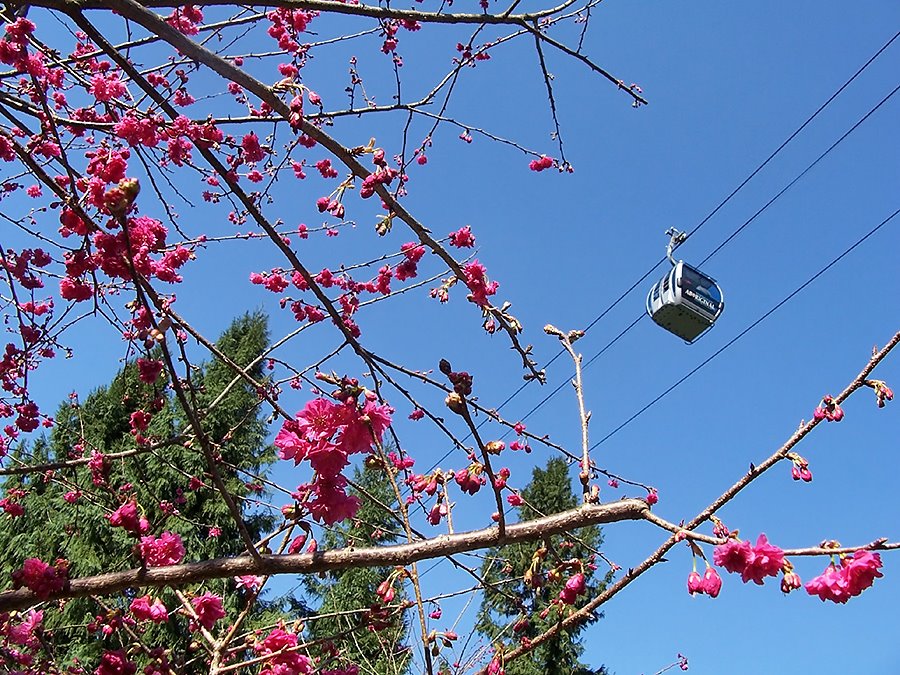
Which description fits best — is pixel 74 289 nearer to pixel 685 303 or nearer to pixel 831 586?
pixel 831 586

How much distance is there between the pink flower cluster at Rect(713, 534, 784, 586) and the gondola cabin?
6.36 meters

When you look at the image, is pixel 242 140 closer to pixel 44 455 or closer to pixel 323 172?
pixel 323 172

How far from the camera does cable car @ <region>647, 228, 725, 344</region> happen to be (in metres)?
7.52

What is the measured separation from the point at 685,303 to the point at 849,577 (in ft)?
21.1

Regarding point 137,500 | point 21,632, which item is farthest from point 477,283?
point 137,500

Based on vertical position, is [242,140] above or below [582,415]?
above

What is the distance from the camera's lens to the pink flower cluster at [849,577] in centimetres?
135

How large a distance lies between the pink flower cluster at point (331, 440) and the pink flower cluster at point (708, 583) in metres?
0.77

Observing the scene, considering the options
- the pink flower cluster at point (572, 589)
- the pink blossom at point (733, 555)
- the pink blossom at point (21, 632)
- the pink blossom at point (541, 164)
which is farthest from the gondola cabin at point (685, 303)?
the pink blossom at point (21, 632)

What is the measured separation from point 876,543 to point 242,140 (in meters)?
3.08

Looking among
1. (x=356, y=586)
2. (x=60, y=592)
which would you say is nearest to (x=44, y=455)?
(x=356, y=586)

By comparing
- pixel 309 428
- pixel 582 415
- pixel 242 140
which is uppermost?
pixel 242 140

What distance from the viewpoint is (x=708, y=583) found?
143 cm

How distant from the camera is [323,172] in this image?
4.19 metres
